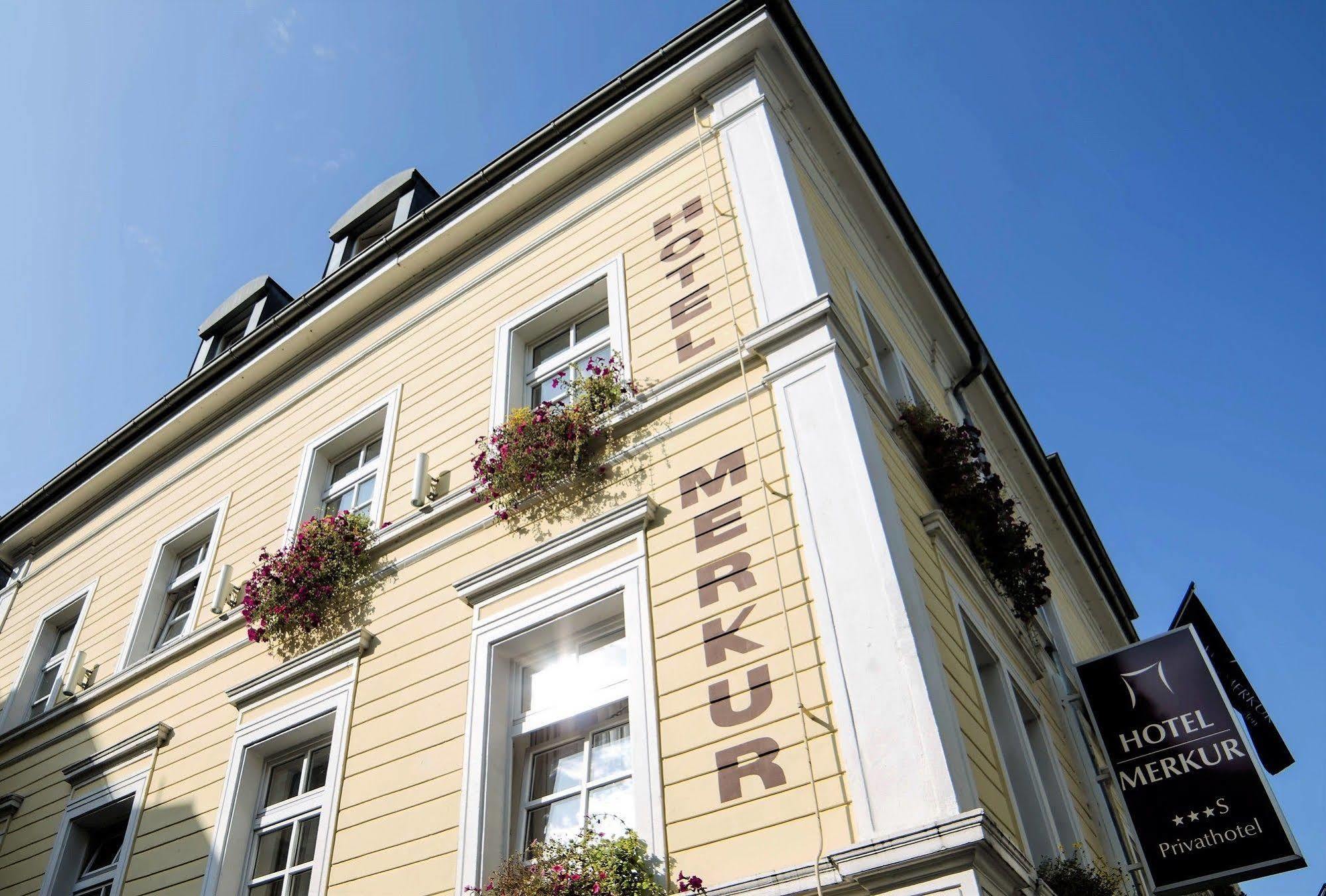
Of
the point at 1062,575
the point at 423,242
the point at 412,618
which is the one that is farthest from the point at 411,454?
the point at 1062,575

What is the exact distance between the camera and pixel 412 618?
8039 millimetres

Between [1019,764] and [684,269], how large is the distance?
180 inches

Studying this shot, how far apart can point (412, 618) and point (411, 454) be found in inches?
77.8

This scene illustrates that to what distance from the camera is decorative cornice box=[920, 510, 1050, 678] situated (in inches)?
284

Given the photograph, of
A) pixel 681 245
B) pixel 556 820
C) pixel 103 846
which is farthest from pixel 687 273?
pixel 103 846

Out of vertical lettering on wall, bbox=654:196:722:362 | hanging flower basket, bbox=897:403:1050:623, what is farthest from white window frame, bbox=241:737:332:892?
hanging flower basket, bbox=897:403:1050:623

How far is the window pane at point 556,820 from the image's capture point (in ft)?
20.3

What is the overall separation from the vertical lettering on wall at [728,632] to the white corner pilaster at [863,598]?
1.37ft

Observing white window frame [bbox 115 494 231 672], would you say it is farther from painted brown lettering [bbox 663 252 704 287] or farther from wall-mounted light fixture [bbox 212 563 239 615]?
painted brown lettering [bbox 663 252 704 287]

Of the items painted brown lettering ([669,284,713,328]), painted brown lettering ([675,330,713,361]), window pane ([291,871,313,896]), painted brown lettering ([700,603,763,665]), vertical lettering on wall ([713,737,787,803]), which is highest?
painted brown lettering ([669,284,713,328])

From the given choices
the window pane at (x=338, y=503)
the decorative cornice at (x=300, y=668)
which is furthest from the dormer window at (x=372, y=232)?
the decorative cornice at (x=300, y=668)

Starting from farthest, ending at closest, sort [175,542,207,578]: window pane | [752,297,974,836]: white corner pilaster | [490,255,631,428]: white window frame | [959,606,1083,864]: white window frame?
[175,542,207,578]: window pane, [490,255,631,428]: white window frame, [959,606,1083,864]: white window frame, [752,297,974,836]: white corner pilaster

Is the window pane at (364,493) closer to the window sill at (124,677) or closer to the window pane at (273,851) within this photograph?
the window sill at (124,677)

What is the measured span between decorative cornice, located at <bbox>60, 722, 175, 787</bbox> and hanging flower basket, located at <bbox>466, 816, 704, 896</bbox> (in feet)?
16.4
